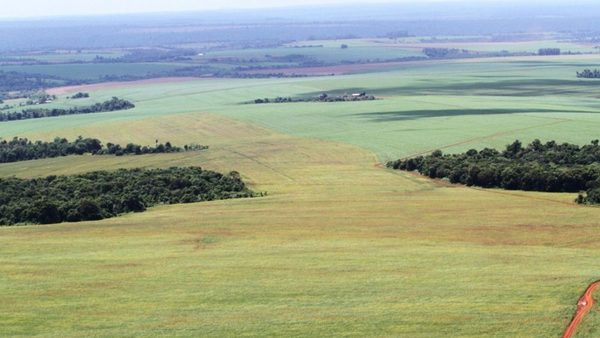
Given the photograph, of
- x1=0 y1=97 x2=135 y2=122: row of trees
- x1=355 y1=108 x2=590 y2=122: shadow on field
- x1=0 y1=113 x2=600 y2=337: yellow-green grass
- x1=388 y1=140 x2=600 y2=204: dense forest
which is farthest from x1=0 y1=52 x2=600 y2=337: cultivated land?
x1=0 y1=97 x2=135 y2=122: row of trees

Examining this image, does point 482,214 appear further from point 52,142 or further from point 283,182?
point 52,142

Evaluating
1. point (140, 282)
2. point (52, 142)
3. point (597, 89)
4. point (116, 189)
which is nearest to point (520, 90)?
point (597, 89)

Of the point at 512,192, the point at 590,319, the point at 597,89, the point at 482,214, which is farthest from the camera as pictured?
the point at 597,89

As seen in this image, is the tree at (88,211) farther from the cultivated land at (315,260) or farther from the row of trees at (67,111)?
the row of trees at (67,111)

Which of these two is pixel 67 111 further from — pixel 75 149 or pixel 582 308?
pixel 582 308

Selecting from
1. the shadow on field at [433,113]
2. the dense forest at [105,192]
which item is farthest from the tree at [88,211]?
the shadow on field at [433,113]

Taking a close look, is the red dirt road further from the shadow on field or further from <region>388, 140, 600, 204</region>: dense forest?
the shadow on field
